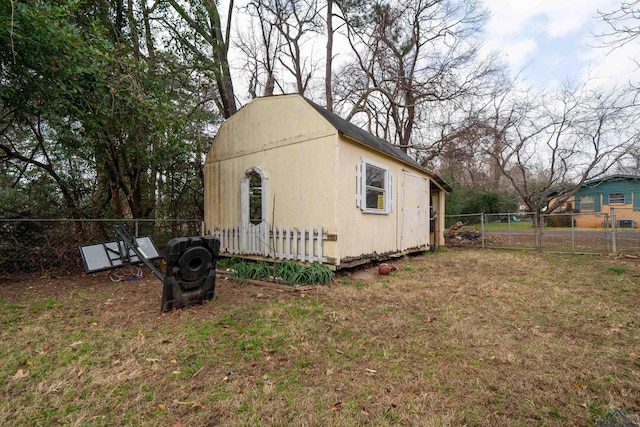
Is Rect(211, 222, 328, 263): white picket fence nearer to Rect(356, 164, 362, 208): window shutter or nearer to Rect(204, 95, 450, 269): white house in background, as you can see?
Rect(204, 95, 450, 269): white house in background

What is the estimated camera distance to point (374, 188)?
21.2 ft

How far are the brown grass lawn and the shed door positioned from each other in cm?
320

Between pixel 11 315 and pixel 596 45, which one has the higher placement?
pixel 596 45

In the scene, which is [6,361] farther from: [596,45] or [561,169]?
[561,169]

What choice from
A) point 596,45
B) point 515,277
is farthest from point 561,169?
point 596,45

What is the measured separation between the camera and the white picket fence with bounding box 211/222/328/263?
18.0 feet

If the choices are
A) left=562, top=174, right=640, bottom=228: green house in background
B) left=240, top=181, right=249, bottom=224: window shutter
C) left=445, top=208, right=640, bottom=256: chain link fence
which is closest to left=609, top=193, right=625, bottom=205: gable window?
left=562, top=174, right=640, bottom=228: green house in background

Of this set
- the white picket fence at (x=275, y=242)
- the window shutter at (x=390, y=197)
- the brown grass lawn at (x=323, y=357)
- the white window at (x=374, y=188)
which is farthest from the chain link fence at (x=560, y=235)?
the white picket fence at (x=275, y=242)

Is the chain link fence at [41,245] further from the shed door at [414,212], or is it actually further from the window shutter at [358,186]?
the shed door at [414,212]

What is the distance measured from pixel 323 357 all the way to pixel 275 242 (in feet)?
12.0

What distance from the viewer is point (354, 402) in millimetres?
1942

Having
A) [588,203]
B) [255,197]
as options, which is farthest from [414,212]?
[588,203]

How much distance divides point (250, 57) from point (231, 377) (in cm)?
1628

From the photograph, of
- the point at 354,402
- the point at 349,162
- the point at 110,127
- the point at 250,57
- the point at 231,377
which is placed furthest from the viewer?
the point at 250,57
